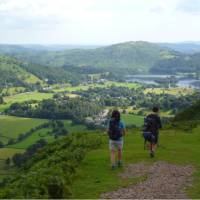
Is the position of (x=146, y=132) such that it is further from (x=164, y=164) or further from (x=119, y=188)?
(x=119, y=188)

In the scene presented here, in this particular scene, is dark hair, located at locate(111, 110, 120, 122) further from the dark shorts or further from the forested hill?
the forested hill

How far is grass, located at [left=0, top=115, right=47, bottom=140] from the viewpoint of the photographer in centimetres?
12855

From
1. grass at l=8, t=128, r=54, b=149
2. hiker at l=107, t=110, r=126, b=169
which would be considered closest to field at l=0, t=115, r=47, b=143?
grass at l=8, t=128, r=54, b=149

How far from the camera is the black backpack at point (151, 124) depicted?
2217cm

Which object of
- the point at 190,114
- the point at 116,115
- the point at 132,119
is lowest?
the point at 132,119

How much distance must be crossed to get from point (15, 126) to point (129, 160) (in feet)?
397

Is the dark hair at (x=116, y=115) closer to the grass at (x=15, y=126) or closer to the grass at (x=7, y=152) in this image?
the grass at (x=7, y=152)

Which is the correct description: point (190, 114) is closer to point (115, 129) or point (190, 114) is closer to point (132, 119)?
point (115, 129)

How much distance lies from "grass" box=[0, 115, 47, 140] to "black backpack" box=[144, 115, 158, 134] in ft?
341

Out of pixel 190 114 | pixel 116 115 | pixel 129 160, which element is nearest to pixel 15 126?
pixel 190 114

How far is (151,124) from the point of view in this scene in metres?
22.2

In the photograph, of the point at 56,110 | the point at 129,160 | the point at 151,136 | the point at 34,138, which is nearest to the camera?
the point at 151,136

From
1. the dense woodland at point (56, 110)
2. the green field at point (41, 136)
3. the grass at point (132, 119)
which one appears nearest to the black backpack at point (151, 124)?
the green field at point (41, 136)

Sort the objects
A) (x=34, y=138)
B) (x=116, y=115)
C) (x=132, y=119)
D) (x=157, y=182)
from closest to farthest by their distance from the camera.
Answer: (x=157, y=182) → (x=116, y=115) → (x=34, y=138) → (x=132, y=119)
